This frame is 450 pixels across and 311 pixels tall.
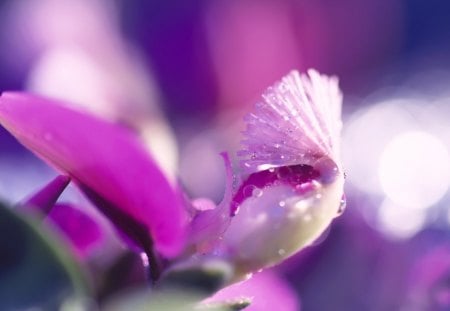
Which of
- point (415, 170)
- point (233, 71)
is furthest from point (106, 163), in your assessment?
point (233, 71)

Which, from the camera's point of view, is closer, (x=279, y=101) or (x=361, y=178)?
(x=279, y=101)

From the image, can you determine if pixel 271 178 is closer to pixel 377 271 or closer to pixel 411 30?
pixel 377 271

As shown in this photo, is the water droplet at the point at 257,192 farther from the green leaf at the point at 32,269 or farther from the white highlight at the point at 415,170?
the white highlight at the point at 415,170

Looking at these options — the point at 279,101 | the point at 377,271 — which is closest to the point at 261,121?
the point at 279,101

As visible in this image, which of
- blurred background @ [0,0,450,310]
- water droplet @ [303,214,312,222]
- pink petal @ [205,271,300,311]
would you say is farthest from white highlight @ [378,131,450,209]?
water droplet @ [303,214,312,222]

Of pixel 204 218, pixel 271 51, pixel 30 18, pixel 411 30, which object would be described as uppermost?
pixel 204 218

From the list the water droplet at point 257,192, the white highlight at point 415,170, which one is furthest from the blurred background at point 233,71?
the water droplet at point 257,192
